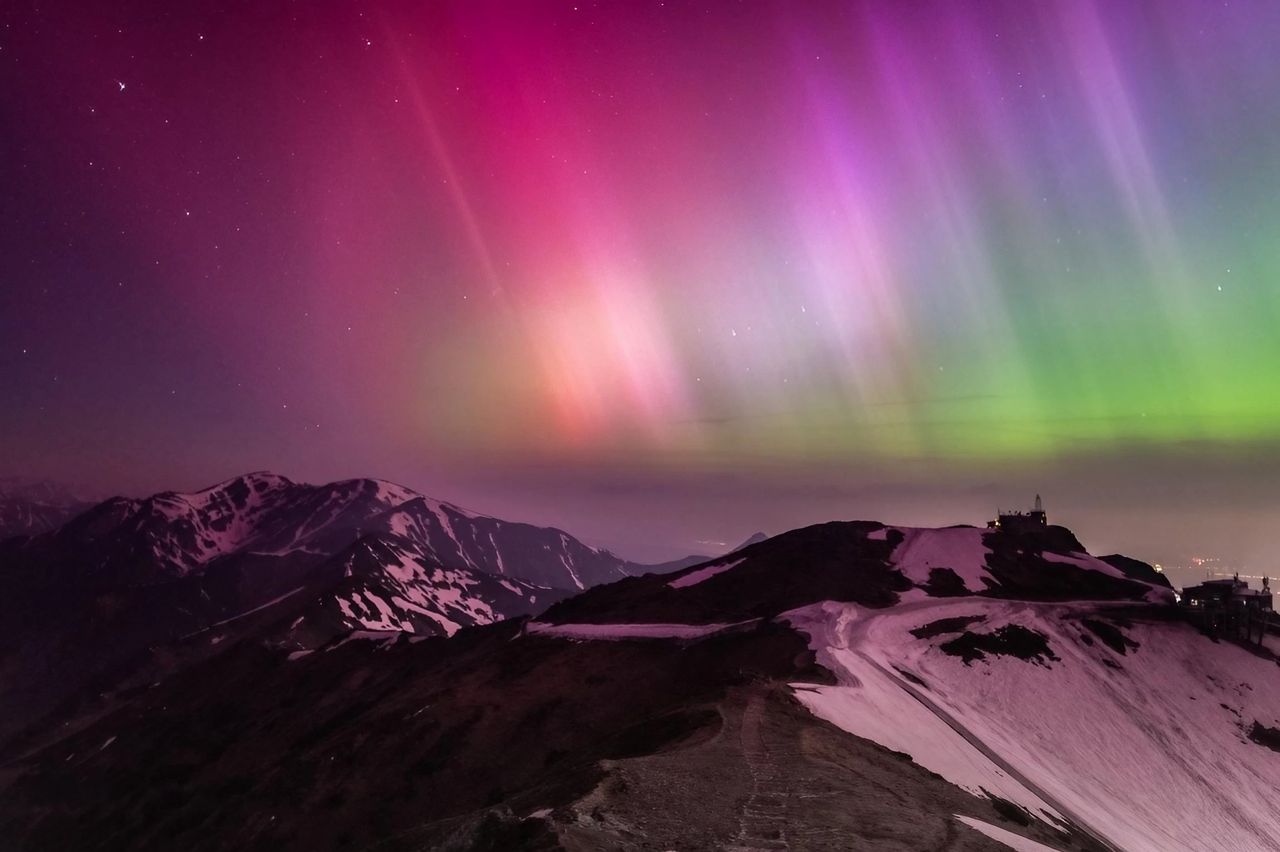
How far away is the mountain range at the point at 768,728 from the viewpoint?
27.3m

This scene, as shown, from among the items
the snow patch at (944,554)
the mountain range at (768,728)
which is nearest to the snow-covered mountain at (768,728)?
the mountain range at (768,728)

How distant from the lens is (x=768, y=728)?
38188mm

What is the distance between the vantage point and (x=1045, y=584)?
102 m

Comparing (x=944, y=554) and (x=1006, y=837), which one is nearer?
(x=1006, y=837)

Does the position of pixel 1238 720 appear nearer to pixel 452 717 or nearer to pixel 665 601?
pixel 665 601

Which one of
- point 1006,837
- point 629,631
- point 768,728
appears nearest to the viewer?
point 1006,837

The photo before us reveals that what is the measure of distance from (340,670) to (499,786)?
78941mm

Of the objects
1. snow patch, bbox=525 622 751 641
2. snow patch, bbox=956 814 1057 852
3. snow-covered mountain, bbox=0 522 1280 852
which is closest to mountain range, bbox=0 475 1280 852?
snow patch, bbox=956 814 1057 852

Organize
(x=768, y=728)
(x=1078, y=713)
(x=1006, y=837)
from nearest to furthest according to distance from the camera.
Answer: (x=1006, y=837), (x=768, y=728), (x=1078, y=713)

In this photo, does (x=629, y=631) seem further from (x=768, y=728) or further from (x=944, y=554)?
(x=944, y=554)

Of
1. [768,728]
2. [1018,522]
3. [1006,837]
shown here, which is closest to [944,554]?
[1018,522]

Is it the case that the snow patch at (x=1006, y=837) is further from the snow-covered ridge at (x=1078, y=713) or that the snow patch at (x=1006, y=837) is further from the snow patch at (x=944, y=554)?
the snow patch at (x=944, y=554)

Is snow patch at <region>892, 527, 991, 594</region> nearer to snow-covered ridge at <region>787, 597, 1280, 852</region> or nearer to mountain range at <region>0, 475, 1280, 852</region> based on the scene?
mountain range at <region>0, 475, 1280, 852</region>

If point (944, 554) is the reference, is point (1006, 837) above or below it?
above
